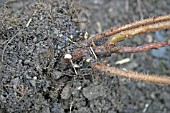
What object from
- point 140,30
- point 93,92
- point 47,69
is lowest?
point 93,92

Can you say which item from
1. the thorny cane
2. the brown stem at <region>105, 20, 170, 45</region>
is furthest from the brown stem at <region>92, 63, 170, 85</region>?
the brown stem at <region>105, 20, 170, 45</region>

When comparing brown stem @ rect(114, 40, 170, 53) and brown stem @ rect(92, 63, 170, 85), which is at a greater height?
brown stem @ rect(114, 40, 170, 53)

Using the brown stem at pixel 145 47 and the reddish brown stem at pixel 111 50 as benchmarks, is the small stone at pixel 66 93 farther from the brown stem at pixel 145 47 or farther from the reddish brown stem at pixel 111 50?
the brown stem at pixel 145 47

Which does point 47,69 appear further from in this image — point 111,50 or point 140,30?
point 140,30

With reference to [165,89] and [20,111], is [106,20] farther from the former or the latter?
[20,111]

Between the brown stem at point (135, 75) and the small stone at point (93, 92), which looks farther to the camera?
the small stone at point (93, 92)

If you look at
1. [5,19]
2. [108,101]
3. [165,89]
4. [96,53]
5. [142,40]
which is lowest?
[165,89]

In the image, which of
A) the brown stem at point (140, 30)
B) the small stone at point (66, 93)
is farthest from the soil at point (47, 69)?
the brown stem at point (140, 30)

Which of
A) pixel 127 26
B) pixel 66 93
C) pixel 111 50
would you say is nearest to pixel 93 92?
pixel 66 93

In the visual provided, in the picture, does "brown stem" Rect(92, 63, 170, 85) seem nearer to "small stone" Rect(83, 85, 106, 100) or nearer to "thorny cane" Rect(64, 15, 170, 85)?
"thorny cane" Rect(64, 15, 170, 85)

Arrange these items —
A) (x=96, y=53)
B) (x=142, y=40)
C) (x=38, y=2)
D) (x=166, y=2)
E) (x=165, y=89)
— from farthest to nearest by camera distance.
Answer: (x=166, y=2) < (x=142, y=40) < (x=165, y=89) < (x=38, y=2) < (x=96, y=53)

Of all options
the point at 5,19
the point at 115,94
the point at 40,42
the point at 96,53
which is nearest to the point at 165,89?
the point at 115,94
